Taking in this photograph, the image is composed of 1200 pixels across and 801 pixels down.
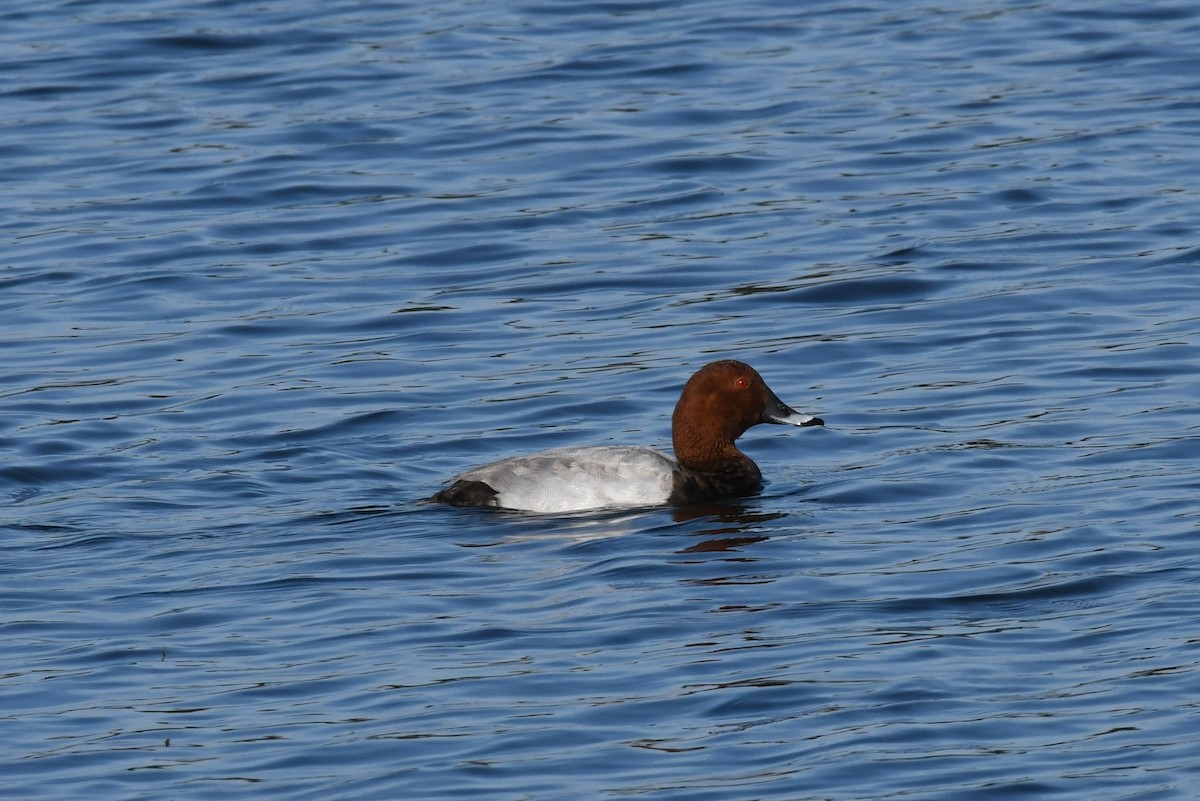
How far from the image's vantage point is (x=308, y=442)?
11984mm

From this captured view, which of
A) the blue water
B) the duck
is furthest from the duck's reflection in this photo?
the duck

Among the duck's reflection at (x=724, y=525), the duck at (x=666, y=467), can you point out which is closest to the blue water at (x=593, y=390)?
the duck's reflection at (x=724, y=525)

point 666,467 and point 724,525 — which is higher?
point 666,467

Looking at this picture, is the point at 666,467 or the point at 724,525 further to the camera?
the point at 666,467

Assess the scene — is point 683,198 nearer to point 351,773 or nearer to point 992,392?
point 992,392

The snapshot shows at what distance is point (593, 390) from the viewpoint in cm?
1271

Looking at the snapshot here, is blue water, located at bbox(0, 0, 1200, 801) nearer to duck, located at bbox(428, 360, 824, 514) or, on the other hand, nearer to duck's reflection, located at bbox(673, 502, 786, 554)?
duck's reflection, located at bbox(673, 502, 786, 554)

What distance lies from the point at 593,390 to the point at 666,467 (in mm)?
1807

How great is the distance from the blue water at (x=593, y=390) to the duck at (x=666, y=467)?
15 cm

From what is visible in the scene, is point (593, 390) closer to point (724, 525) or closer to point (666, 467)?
point (666, 467)

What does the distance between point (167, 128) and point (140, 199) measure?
6.94 ft

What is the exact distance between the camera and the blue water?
763 cm

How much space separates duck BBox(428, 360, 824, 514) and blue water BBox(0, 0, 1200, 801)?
0.15m

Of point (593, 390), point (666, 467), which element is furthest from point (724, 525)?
point (593, 390)
